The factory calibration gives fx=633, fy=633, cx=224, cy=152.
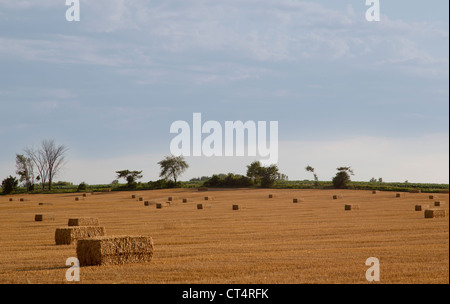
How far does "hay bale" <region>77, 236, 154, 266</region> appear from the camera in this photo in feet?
61.7

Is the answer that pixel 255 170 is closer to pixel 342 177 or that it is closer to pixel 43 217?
pixel 342 177

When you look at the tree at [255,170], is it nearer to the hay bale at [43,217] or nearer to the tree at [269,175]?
the tree at [269,175]

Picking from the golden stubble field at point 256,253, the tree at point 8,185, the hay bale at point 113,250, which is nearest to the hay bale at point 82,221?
the golden stubble field at point 256,253

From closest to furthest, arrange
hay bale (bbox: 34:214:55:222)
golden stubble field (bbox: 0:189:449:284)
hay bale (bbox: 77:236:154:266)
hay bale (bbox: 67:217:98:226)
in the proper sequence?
1. golden stubble field (bbox: 0:189:449:284)
2. hay bale (bbox: 77:236:154:266)
3. hay bale (bbox: 67:217:98:226)
4. hay bale (bbox: 34:214:55:222)

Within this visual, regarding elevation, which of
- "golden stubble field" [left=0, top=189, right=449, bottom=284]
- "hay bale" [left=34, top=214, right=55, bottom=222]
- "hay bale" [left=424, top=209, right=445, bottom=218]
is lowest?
"golden stubble field" [left=0, top=189, right=449, bottom=284]

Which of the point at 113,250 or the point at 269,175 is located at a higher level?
the point at 269,175

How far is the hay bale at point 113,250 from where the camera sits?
18.8 meters

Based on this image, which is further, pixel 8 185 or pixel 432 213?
pixel 8 185

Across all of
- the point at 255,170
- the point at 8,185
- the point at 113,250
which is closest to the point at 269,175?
the point at 255,170

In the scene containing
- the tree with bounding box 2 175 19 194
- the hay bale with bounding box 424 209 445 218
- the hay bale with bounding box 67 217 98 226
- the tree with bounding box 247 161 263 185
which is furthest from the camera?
the tree with bounding box 247 161 263 185

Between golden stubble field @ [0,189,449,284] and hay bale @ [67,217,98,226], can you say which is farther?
hay bale @ [67,217,98,226]

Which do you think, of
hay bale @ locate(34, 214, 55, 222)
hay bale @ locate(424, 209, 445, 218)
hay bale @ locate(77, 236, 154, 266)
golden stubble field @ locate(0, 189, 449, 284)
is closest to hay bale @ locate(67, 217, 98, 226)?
golden stubble field @ locate(0, 189, 449, 284)

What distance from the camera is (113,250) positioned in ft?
62.5

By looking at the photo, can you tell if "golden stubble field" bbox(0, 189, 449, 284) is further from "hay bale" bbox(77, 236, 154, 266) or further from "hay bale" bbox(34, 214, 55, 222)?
"hay bale" bbox(34, 214, 55, 222)
